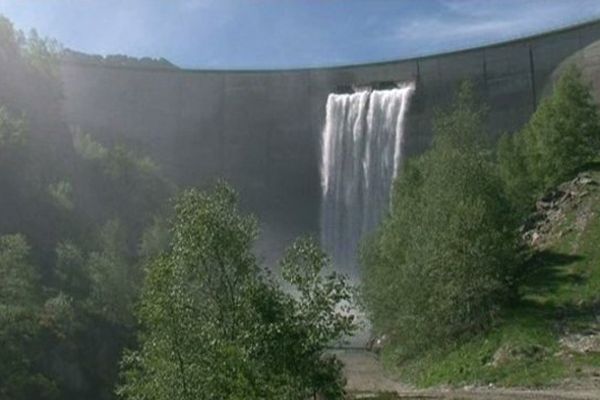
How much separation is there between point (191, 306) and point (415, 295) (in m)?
24.2

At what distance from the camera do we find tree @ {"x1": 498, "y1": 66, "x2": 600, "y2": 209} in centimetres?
5031

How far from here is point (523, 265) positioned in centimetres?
4266

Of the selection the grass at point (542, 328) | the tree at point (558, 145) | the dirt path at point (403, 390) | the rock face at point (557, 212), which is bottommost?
the dirt path at point (403, 390)

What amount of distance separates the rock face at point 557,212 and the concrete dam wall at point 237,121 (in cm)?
2969

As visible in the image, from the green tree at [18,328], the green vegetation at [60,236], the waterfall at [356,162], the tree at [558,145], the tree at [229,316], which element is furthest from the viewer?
the waterfall at [356,162]

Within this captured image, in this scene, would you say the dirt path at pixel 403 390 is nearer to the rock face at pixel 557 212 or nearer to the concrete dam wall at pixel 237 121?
the rock face at pixel 557 212

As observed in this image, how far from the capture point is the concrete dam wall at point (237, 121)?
76.8 meters

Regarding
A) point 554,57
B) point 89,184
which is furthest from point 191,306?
point 554,57

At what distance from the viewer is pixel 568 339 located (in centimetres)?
3259

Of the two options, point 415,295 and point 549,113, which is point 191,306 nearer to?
point 415,295

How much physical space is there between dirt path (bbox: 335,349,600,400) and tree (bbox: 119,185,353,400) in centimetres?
1367

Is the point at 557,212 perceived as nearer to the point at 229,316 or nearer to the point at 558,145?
the point at 558,145

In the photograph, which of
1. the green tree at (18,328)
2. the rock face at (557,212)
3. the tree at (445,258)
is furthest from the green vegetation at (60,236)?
the rock face at (557,212)

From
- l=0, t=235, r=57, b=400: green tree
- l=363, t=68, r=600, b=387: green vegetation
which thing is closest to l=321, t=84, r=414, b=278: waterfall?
l=363, t=68, r=600, b=387: green vegetation
